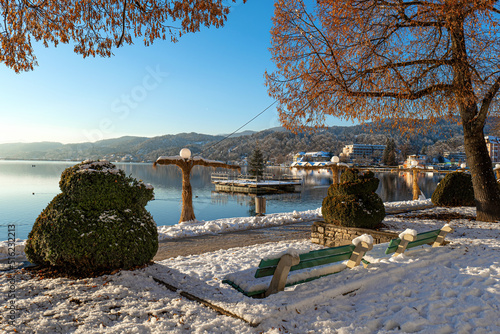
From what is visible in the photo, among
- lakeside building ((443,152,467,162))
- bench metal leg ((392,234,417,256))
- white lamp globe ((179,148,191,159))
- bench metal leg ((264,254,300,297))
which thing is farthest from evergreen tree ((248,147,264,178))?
lakeside building ((443,152,467,162))

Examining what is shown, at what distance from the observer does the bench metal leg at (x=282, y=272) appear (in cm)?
346

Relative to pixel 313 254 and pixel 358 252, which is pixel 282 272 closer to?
pixel 313 254

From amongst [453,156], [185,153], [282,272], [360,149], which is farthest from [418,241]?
[360,149]

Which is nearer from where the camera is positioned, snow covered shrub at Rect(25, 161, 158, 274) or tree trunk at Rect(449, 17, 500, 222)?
snow covered shrub at Rect(25, 161, 158, 274)

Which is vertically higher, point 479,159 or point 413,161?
point 479,159

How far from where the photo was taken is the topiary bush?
12.9m

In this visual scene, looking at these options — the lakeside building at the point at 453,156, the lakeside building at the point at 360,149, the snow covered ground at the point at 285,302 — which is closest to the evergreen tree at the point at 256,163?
the snow covered ground at the point at 285,302

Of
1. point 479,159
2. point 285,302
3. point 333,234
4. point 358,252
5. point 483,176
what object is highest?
point 479,159

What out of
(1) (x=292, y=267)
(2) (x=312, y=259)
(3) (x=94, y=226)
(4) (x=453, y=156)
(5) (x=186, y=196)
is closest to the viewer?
(1) (x=292, y=267)

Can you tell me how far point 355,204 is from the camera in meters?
8.72

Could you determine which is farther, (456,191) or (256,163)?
(256,163)

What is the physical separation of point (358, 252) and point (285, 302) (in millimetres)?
1421

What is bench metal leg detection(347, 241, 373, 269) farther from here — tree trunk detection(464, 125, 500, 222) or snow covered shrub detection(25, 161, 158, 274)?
tree trunk detection(464, 125, 500, 222)

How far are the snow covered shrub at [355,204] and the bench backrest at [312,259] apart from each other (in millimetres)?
A: 4544
